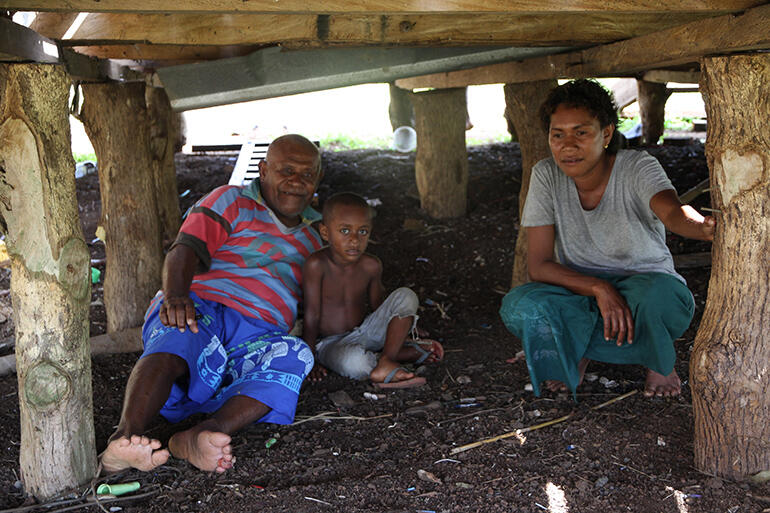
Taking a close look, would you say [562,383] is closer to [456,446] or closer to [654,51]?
[456,446]

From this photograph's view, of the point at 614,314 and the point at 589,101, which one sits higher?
the point at 589,101

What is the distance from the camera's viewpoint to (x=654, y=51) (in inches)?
119

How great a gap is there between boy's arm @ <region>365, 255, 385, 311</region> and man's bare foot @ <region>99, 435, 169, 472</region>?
5.34ft

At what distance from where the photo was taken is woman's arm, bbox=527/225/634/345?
313cm

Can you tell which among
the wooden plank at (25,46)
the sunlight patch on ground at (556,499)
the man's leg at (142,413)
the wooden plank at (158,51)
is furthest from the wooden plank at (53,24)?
the sunlight patch on ground at (556,499)

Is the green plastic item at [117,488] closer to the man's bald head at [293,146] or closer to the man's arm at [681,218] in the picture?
the man's bald head at [293,146]

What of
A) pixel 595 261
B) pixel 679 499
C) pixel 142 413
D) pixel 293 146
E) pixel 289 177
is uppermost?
pixel 293 146

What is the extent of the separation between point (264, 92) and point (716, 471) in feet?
10.3

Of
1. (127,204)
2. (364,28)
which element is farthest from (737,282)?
(127,204)

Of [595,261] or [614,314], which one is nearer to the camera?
[614,314]

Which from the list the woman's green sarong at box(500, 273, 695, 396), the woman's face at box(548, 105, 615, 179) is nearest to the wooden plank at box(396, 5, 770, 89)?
the woman's face at box(548, 105, 615, 179)

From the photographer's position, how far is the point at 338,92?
663 inches

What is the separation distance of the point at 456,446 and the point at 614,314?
88 centimetres

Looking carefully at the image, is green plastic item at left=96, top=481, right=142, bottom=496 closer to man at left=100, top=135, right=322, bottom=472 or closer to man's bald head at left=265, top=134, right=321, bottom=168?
man at left=100, top=135, right=322, bottom=472
